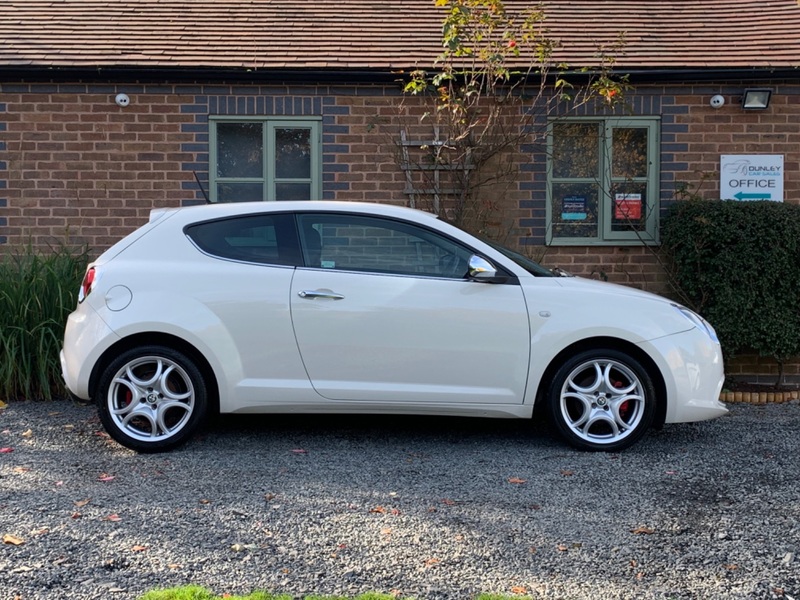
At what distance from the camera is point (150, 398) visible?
17.5 ft

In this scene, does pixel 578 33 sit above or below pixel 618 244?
above

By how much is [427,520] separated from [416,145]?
4.95m

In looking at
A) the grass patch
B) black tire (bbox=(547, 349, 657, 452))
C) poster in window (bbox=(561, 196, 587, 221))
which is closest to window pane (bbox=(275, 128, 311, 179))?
poster in window (bbox=(561, 196, 587, 221))

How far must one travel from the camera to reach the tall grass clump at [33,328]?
6895 millimetres

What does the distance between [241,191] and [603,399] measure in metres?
4.63

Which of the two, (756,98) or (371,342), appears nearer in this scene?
(371,342)

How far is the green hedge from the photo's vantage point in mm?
7523

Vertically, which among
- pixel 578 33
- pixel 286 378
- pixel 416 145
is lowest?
pixel 286 378

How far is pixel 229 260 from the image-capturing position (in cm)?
540

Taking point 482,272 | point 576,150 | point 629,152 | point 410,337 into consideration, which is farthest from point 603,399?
point 629,152

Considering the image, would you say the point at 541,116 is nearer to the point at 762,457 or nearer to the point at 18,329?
the point at 762,457

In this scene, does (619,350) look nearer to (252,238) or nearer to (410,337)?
(410,337)

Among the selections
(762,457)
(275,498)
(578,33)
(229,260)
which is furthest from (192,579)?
(578,33)

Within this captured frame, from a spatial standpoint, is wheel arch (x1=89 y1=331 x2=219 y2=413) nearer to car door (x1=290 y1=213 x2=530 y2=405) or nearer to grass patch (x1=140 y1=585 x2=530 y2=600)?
car door (x1=290 y1=213 x2=530 y2=405)
